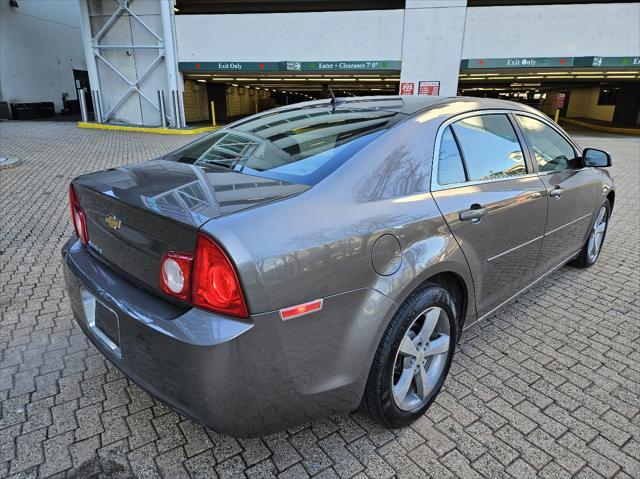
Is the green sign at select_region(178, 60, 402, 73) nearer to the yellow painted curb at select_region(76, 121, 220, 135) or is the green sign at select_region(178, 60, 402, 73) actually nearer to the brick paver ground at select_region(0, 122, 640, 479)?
the yellow painted curb at select_region(76, 121, 220, 135)

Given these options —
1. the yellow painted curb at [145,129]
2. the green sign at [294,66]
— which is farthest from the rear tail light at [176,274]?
the green sign at [294,66]

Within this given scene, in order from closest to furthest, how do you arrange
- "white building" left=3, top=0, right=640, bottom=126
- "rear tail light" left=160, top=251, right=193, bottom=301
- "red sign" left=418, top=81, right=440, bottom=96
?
1. "rear tail light" left=160, top=251, right=193, bottom=301
2. "white building" left=3, top=0, right=640, bottom=126
3. "red sign" left=418, top=81, right=440, bottom=96

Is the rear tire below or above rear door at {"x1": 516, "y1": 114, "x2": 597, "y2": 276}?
below

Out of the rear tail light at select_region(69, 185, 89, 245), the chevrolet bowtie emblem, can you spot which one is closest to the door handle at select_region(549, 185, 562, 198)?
the chevrolet bowtie emblem

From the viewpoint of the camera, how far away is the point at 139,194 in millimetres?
2016

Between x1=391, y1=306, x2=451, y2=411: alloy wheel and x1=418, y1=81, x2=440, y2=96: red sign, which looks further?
x1=418, y1=81, x2=440, y2=96: red sign

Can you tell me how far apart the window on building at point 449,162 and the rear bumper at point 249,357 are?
0.85 metres

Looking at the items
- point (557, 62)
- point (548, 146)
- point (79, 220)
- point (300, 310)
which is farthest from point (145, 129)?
point (300, 310)

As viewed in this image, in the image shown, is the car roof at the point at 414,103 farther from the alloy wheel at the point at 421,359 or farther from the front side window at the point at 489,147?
the alloy wheel at the point at 421,359

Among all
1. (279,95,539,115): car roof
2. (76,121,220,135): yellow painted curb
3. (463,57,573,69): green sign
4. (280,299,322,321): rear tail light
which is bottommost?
(76,121,220,135): yellow painted curb

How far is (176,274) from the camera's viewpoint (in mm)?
1766

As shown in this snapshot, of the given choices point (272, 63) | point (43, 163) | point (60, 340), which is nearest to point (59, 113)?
point (272, 63)

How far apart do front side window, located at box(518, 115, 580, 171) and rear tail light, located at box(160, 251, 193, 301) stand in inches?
102

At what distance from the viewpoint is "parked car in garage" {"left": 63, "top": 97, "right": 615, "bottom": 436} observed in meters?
1.66
